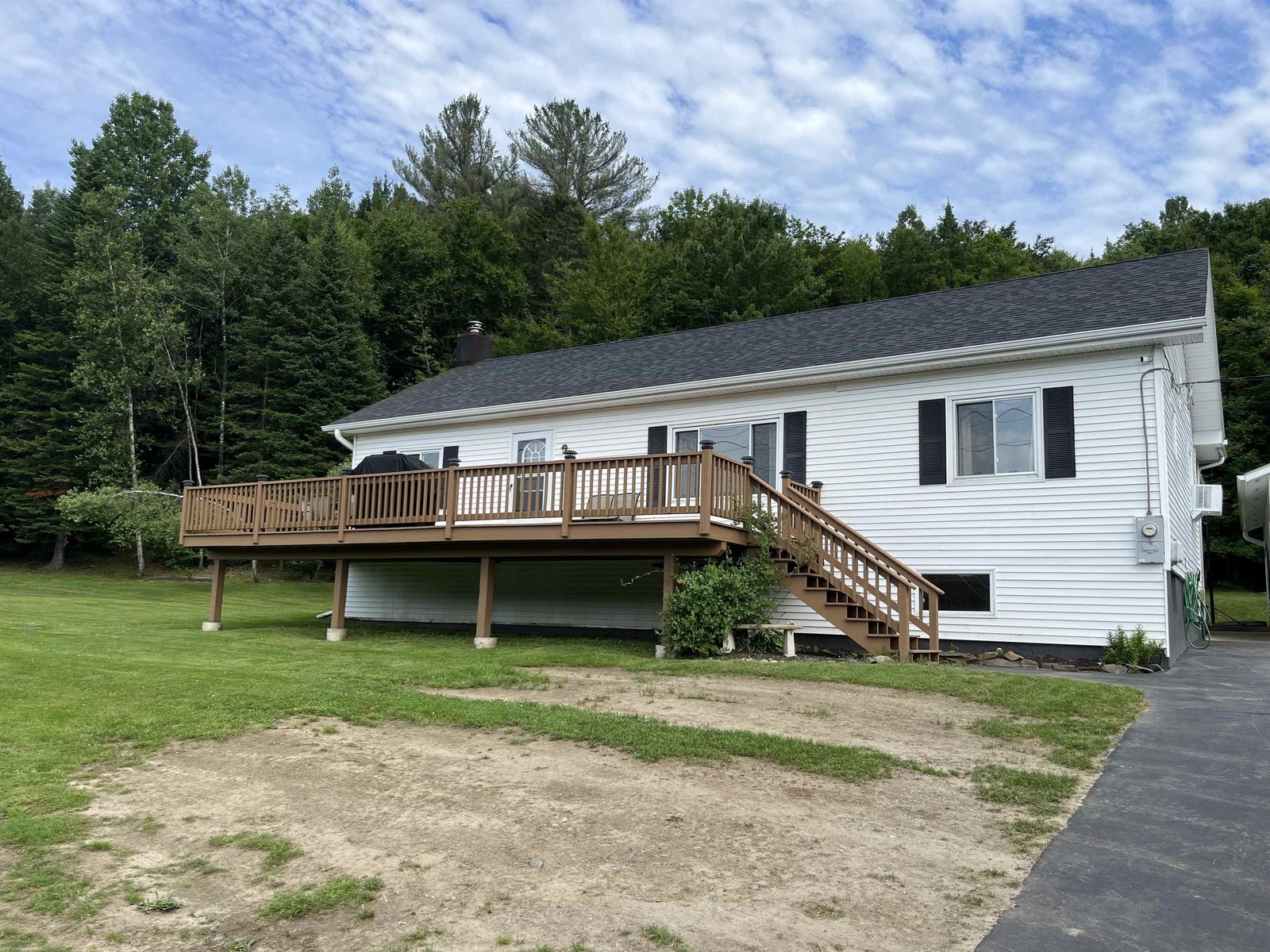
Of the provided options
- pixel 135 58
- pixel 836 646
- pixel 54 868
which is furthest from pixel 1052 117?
pixel 54 868

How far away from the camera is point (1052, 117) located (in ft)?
→ 64.5

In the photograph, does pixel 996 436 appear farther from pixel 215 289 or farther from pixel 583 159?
pixel 583 159

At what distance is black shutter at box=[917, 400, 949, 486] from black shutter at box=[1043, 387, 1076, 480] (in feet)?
4.39

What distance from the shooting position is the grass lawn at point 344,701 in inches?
211

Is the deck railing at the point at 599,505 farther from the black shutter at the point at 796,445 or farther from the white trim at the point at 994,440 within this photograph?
the white trim at the point at 994,440

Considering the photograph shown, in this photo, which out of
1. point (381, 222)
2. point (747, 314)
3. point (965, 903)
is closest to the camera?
point (965, 903)

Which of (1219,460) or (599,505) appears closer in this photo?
(599,505)

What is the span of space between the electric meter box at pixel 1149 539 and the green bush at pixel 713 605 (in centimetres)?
447

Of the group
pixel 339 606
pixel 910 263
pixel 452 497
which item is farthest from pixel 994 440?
pixel 910 263

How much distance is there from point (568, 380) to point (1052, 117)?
1245 cm

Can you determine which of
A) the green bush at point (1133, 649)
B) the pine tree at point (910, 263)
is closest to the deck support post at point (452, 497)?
the green bush at point (1133, 649)

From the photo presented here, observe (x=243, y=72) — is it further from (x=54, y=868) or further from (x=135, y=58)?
(x=54, y=868)

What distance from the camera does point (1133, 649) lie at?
422 inches

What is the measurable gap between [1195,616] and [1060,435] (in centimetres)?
574
